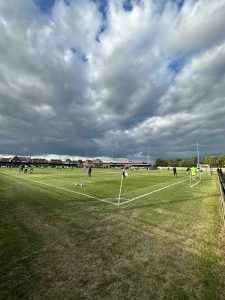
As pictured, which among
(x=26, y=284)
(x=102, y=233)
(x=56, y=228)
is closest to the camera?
(x=26, y=284)

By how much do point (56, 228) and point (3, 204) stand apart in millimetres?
6340

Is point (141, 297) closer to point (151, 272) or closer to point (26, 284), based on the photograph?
point (151, 272)

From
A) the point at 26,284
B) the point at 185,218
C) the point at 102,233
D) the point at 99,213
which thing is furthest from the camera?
the point at 99,213

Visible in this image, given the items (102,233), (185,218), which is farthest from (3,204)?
(185,218)

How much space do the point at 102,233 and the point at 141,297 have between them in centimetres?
360

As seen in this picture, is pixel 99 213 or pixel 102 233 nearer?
pixel 102 233

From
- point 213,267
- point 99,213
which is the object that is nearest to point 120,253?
point 213,267

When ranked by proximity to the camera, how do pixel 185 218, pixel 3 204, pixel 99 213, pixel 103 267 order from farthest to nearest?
1. pixel 3 204
2. pixel 99 213
3. pixel 185 218
4. pixel 103 267

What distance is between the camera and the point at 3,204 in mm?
12414

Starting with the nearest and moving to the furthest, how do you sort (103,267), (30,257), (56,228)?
(103,267), (30,257), (56,228)

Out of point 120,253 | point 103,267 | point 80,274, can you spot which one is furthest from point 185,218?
point 80,274

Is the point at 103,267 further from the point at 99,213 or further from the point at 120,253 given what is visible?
the point at 99,213

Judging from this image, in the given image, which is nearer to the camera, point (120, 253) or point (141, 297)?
point (141, 297)

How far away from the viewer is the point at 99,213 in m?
10.4
